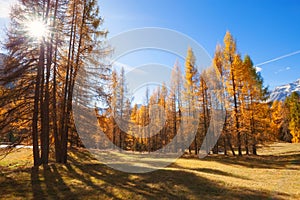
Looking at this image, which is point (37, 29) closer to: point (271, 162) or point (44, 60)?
point (44, 60)

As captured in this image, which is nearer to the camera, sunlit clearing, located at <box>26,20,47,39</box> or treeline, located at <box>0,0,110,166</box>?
treeline, located at <box>0,0,110,166</box>

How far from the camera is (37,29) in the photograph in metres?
11.6

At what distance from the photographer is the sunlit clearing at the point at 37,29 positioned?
11438 mm

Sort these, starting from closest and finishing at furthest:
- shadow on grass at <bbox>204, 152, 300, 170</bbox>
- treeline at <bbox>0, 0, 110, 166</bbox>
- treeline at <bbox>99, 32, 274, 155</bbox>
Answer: treeline at <bbox>0, 0, 110, 166</bbox>, shadow on grass at <bbox>204, 152, 300, 170</bbox>, treeline at <bbox>99, 32, 274, 155</bbox>

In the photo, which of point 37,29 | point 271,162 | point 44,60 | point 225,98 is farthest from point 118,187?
point 225,98

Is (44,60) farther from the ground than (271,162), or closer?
farther from the ground

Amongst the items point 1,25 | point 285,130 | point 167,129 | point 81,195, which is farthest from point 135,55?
point 285,130

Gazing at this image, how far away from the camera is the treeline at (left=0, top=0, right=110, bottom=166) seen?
11.1 m

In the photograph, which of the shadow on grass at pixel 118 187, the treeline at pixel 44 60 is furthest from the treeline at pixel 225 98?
the shadow on grass at pixel 118 187

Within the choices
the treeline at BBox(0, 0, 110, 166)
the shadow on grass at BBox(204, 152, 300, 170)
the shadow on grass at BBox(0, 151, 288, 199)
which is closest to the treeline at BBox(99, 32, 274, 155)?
the shadow on grass at BBox(204, 152, 300, 170)

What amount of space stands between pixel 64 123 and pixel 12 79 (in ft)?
13.8

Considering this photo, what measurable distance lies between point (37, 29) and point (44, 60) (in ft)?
5.53

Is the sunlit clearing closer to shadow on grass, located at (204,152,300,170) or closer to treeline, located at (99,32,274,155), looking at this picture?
treeline, located at (99,32,274,155)

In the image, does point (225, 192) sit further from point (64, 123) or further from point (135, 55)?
point (135, 55)
